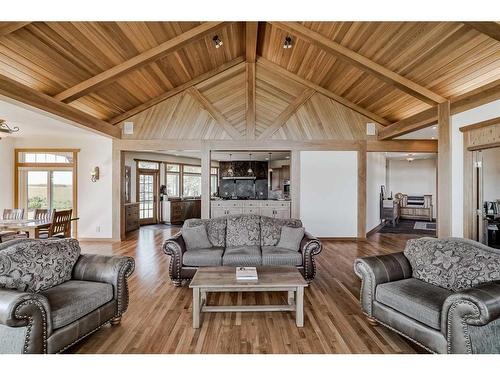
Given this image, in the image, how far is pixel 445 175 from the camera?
477 centimetres

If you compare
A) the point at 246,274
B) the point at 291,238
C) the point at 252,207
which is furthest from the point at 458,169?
the point at 252,207

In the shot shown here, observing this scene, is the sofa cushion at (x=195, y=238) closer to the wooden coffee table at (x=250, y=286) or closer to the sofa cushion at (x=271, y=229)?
the sofa cushion at (x=271, y=229)

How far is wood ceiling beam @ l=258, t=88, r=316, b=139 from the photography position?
707 centimetres

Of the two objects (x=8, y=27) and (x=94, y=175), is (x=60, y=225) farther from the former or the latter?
(x=8, y=27)

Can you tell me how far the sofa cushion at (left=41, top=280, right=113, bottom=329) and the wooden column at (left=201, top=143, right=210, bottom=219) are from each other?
473 centimetres

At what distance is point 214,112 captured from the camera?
23.4 ft

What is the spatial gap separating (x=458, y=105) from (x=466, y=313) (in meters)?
4.04

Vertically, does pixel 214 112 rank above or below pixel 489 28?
above

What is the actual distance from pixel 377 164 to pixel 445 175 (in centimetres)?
436

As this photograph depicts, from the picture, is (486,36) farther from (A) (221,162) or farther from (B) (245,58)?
(A) (221,162)

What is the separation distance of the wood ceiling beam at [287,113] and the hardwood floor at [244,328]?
13.9ft

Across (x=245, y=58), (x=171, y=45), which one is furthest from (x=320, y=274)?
(x=245, y=58)

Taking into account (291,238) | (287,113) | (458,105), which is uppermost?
(287,113)

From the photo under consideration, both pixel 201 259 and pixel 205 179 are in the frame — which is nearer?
pixel 201 259
